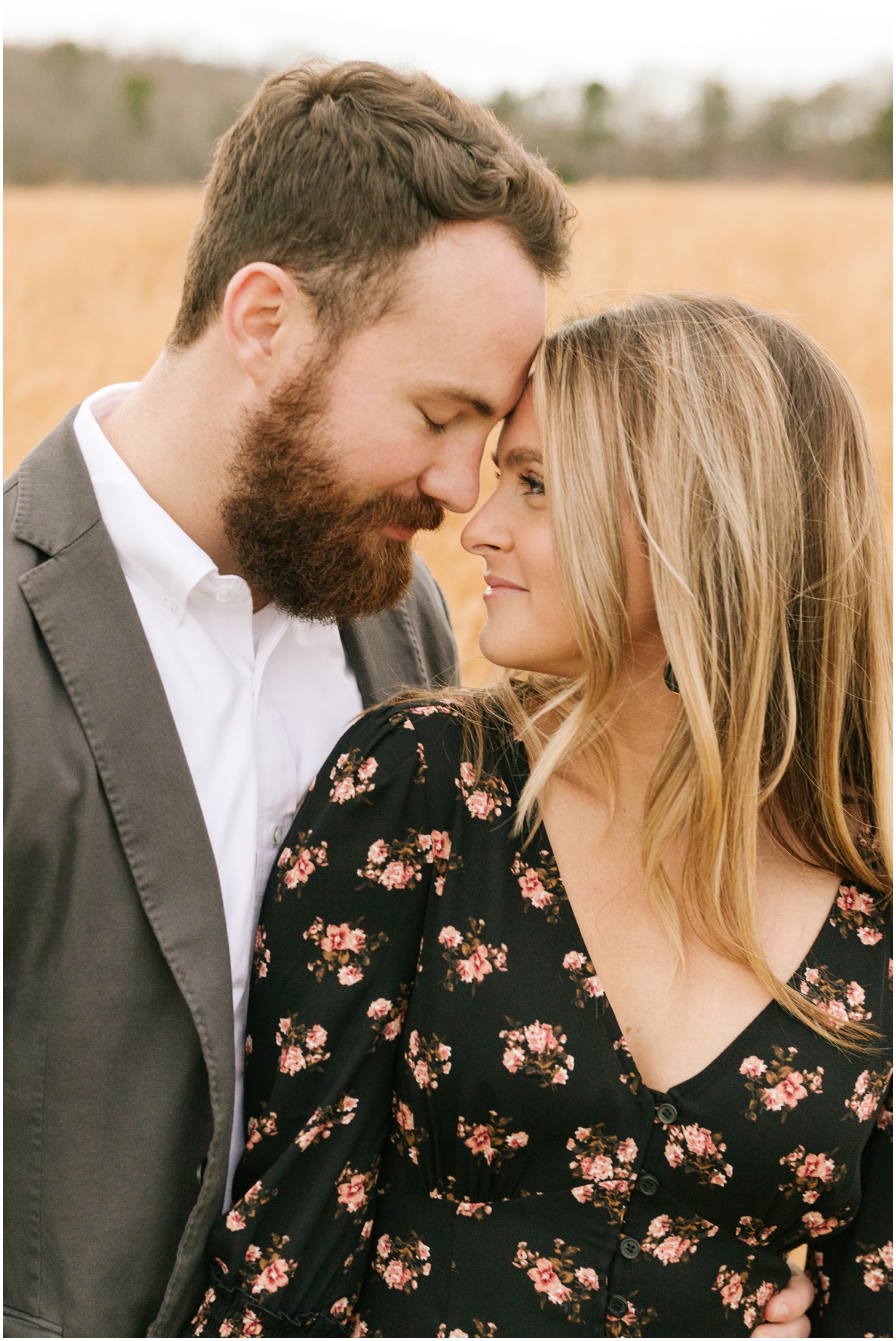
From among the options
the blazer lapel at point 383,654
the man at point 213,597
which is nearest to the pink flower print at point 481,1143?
the man at point 213,597

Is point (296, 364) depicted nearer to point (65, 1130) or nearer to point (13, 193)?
point (65, 1130)

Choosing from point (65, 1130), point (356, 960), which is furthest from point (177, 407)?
point (65, 1130)

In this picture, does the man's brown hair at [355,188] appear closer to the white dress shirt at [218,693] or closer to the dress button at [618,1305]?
the white dress shirt at [218,693]

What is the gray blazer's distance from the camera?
1537 millimetres

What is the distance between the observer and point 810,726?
6.31 feet

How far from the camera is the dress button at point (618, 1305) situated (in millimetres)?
1581

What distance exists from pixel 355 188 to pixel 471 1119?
147cm

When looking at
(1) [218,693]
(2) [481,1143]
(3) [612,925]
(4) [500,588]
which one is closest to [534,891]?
(3) [612,925]

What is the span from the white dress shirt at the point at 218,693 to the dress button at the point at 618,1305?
0.59 metres

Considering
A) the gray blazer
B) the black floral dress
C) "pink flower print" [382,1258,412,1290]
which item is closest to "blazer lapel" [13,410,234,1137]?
the gray blazer

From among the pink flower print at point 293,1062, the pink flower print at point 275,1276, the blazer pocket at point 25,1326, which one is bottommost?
the blazer pocket at point 25,1326

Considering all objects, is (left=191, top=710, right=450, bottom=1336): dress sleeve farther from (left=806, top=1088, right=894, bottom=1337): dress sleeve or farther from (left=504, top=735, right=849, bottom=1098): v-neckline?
(left=806, top=1088, right=894, bottom=1337): dress sleeve

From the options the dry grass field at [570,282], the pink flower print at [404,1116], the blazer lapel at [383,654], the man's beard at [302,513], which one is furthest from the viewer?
the dry grass field at [570,282]

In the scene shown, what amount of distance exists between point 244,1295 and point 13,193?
333 inches
